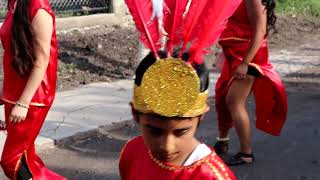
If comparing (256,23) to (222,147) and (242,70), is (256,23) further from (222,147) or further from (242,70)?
(222,147)

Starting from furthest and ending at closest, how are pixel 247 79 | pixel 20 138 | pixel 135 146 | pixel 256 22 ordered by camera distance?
pixel 247 79
pixel 256 22
pixel 20 138
pixel 135 146

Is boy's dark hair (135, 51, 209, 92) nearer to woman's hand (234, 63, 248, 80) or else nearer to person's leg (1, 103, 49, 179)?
person's leg (1, 103, 49, 179)

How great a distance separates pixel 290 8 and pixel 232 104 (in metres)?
10.9

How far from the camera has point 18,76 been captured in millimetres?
3945

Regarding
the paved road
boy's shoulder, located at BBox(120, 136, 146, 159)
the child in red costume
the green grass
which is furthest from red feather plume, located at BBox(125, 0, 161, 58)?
the green grass

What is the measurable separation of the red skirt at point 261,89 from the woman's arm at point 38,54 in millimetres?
1673

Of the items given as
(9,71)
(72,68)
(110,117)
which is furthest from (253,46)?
(72,68)

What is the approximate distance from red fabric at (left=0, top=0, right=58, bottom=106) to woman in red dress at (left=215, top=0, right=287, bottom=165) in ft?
4.97

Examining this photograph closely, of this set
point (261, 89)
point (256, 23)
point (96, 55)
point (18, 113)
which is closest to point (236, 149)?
point (261, 89)

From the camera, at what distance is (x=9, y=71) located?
3982 millimetres

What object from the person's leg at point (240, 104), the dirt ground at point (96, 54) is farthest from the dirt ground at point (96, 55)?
the person's leg at point (240, 104)

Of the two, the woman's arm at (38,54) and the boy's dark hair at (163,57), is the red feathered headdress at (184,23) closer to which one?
the boy's dark hair at (163,57)

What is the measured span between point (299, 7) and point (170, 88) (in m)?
14.2

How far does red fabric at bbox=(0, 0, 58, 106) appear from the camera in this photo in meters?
3.85
